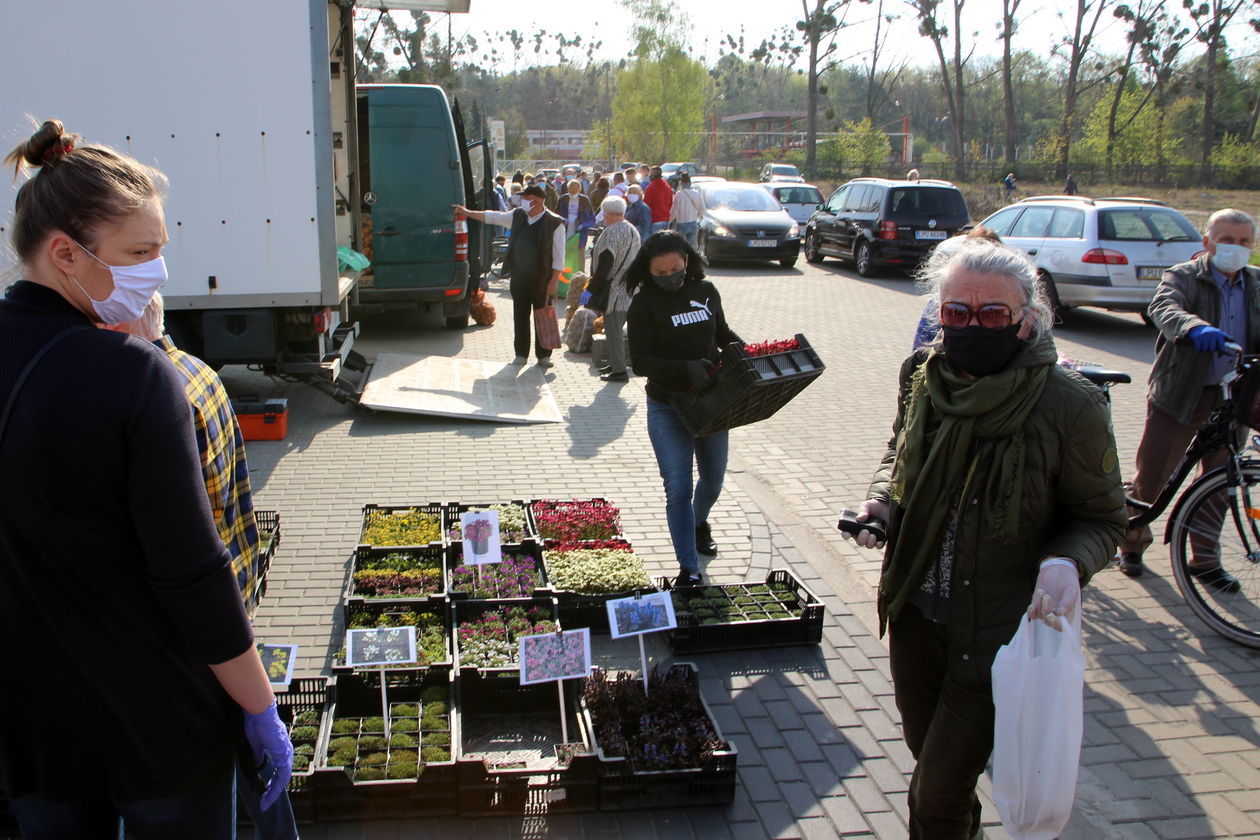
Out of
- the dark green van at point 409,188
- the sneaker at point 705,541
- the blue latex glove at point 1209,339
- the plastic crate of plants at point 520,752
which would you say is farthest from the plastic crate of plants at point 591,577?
the dark green van at point 409,188

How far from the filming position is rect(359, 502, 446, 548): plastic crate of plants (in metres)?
5.57

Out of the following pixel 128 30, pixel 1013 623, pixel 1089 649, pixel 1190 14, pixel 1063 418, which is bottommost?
pixel 1089 649

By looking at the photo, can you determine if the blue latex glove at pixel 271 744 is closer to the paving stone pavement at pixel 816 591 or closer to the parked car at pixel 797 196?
the paving stone pavement at pixel 816 591

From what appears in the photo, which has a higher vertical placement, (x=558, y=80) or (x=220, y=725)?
(x=558, y=80)

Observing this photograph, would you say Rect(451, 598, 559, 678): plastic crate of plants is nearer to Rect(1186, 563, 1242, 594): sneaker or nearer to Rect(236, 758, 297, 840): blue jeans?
Rect(236, 758, 297, 840): blue jeans

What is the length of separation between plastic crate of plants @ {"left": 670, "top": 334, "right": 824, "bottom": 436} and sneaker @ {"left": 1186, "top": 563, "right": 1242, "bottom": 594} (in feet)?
7.19

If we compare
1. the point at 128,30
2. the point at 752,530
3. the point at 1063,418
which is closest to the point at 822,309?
the point at 752,530

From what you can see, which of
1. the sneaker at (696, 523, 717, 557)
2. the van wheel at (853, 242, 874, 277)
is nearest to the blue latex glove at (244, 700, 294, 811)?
the sneaker at (696, 523, 717, 557)

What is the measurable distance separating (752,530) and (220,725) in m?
4.59

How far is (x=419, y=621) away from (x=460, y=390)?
4972mm

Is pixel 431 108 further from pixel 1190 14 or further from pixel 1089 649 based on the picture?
pixel 1190 14

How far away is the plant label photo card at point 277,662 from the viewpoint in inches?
132

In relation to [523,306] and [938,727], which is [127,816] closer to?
[938,727]

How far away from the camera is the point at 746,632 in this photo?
15.7ft
